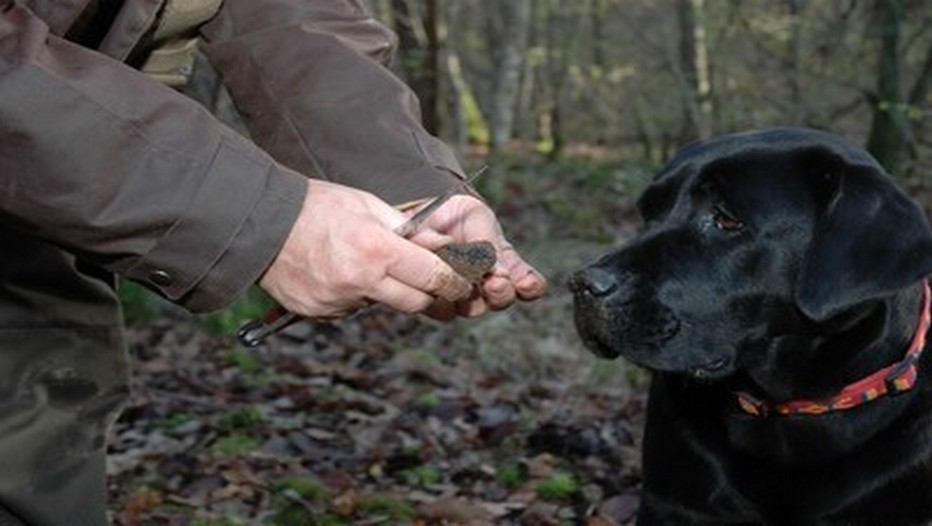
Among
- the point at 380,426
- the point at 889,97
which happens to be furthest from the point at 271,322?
the point at 889,97

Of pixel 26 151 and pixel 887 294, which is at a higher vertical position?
pixel 26 151

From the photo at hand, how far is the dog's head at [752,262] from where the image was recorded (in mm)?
3311

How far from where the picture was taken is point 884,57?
38.7ft

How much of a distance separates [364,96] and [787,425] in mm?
1571

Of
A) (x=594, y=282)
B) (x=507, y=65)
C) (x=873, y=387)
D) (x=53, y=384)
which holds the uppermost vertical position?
(x=53, y=384)

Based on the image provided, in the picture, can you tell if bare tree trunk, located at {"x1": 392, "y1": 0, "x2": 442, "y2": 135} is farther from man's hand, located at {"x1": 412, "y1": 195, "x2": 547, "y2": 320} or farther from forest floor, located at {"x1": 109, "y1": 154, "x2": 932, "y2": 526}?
man's hand, located at {"x1": 412, "y1": 195, "x2": 547, "y2": 320}

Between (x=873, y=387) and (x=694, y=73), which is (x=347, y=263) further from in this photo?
(x=694, y=73)

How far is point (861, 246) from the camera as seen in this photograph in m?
3.32

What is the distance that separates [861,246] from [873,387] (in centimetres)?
40

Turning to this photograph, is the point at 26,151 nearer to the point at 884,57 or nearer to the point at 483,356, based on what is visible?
the point at 483,356

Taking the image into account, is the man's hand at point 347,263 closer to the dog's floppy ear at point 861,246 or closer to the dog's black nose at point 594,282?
the dog's black nose at point 594,282

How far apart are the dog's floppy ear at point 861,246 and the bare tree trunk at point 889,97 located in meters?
8.30

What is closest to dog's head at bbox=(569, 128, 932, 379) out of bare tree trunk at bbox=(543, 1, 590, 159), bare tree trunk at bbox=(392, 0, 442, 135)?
bare tree trunk at bbox=(392, 0, 442, 135)

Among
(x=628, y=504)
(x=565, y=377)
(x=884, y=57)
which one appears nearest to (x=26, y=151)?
(x=628, y=504)
